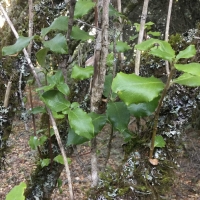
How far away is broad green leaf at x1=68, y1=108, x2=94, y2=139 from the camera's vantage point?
0.75 meters

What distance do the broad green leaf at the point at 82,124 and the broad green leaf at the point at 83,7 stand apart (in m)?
0.32

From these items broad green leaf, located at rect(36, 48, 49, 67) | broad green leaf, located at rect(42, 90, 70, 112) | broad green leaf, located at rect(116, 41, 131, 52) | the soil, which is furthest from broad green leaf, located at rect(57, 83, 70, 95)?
the soil

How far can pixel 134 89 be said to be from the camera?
620mm

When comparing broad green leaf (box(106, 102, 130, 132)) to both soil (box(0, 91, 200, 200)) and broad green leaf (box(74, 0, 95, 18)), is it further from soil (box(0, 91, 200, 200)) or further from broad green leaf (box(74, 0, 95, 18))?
soil (box(0, 91, 200, 200))

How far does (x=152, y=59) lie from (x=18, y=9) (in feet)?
3.01

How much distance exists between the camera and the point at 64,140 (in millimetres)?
1297

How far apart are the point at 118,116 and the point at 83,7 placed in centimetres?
37

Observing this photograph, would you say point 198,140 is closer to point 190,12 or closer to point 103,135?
point 103,135

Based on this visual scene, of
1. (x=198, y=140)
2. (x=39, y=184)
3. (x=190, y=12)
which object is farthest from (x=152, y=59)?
(x=198, y=140)

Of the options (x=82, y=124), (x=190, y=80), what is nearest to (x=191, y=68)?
(x=190, y=80)

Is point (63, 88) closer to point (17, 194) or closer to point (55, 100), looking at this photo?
point (55, 100)

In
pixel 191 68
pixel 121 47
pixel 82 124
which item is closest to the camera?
pixel 191 68

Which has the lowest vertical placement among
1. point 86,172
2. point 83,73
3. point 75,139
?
point 86,172

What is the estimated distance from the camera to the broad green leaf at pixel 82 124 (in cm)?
75
